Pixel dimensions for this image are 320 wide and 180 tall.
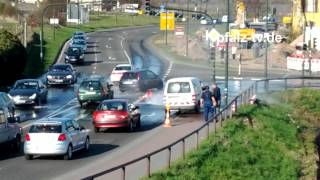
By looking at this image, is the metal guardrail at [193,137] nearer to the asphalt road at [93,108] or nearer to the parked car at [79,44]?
the asphalt road at [93,108]

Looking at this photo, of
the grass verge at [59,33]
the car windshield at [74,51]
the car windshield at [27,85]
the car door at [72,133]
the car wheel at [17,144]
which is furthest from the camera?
the car windshield at [74,51]

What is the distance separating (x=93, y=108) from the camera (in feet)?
154

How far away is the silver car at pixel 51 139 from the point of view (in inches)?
1075

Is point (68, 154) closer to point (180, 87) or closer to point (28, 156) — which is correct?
point (28, 156)

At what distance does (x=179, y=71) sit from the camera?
76.7 metres

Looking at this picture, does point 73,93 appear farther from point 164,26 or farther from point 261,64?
point 164,26

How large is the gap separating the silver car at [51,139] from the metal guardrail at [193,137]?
12.8 ft

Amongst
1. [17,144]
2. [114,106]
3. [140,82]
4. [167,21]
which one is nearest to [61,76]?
[140,82]

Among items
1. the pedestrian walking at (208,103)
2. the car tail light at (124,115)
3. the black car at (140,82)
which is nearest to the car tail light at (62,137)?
the car tail light at (124,115)

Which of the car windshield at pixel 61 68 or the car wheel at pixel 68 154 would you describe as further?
the car windshield at pixel 61 68

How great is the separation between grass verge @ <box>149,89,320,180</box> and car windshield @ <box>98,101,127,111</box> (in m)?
4.80

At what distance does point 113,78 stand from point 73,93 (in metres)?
8.20

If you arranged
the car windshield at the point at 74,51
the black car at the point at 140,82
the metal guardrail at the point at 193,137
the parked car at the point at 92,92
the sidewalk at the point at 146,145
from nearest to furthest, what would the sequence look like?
the metal guardrail at the point at 193,137 → the sidewalk at the point at 146,145 → the parked car at the point at 92,92 → the black car at the point at 140,82 → the car windshield at the point at 74,51

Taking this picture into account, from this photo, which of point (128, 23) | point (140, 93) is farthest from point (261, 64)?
point (128, 23)
